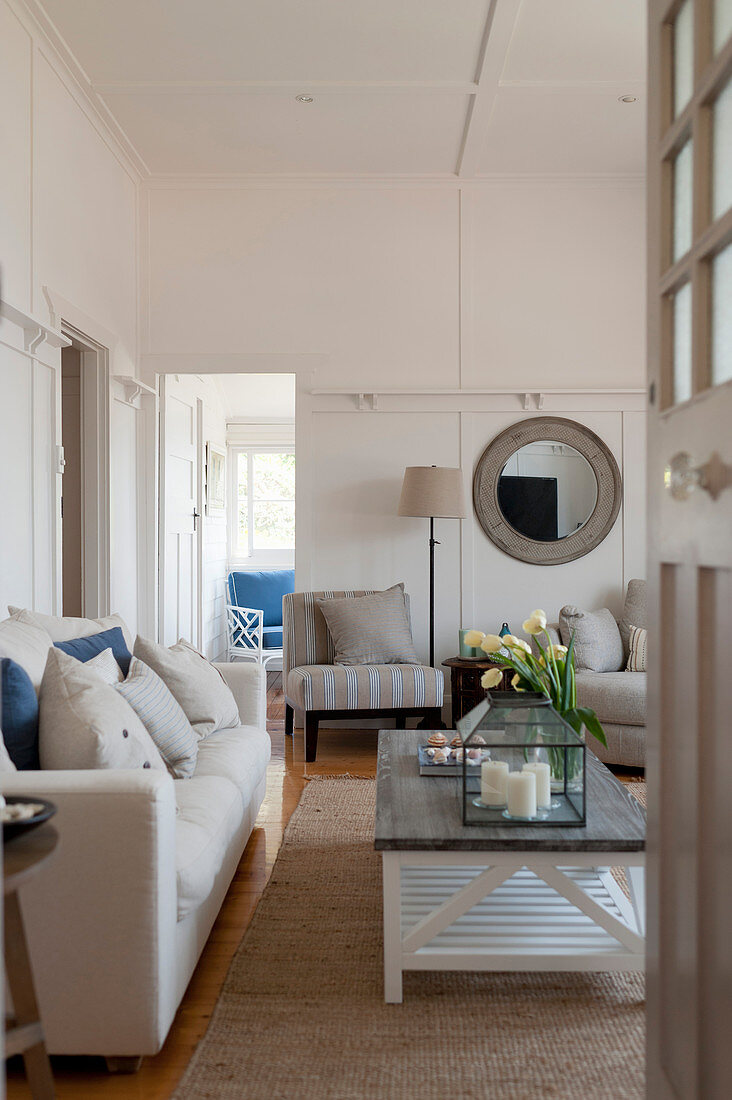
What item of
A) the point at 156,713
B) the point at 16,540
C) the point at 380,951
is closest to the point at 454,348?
the point at 16,540

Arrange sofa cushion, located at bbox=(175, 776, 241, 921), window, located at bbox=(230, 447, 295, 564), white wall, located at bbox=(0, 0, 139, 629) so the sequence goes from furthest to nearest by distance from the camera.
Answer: window, located at bbox=(230, 447, 295, 564), white wall, located at bbox=(0, 0, 139, 629), sofa cushion, located at bbox=(175, 776, 241, 921)

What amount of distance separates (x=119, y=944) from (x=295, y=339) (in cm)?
419

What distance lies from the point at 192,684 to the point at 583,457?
315 centimetres

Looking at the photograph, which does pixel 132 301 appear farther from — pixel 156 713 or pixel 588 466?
pixel 156 713

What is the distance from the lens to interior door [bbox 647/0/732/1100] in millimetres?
1058

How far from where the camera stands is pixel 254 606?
7.79m

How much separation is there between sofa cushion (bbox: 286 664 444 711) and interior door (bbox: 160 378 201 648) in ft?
4.22

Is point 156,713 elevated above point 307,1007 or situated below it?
above

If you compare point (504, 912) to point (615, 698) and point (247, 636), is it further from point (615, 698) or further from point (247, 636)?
point (247, 636)

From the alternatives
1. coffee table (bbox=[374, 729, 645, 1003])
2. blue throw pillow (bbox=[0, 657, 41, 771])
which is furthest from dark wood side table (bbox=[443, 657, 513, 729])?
blue throw pillow (bbox=[0, 657, 41, 771])

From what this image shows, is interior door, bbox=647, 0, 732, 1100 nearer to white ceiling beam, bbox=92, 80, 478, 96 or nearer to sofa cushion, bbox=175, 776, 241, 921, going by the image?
sofa cushion, bbox=175, 776, 241, 921

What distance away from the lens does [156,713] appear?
2.67 m

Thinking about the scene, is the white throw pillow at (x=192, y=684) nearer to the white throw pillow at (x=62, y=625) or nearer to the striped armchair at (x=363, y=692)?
the white throw pillow at (x=62, y=625)

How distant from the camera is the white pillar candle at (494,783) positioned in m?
2.44
